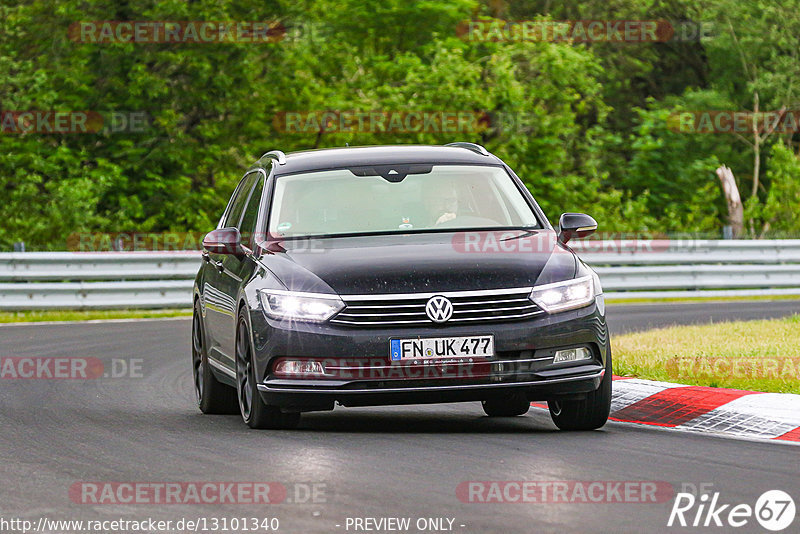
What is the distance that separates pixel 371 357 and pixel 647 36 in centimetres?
4617

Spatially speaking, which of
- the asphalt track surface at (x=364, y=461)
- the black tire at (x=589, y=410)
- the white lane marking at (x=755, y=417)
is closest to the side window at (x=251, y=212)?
the asphalt track surface at (x=364, y=461)

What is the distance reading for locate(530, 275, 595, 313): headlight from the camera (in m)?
8.95

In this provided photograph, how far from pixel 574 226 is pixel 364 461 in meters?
2.66

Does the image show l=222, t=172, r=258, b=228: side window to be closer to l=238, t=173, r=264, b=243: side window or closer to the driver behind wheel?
l=238, t=173, r=264, b=243: side window

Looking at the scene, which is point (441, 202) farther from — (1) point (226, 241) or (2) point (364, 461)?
(2) point (364, 461)

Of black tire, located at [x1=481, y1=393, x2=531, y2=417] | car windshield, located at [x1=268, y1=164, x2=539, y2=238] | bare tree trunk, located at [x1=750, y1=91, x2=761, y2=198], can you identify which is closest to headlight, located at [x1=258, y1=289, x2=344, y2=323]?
car windshield, located at [x1=268, y1=164, x2=539, y2=238]

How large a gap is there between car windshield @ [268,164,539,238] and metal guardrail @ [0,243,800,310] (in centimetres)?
1325

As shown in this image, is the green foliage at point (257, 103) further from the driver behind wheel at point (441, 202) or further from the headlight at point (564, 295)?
the headlight at point (564, 295)

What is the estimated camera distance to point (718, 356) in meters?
12.8

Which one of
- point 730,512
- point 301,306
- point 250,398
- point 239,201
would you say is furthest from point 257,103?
point 730,512

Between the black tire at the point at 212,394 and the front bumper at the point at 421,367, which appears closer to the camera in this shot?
the front bumper at the point at 421,367

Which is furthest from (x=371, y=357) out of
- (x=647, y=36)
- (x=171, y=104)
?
(x=647, y=36)

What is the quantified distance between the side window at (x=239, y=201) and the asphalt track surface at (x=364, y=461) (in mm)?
1358

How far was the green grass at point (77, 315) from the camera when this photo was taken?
74.3 feet
